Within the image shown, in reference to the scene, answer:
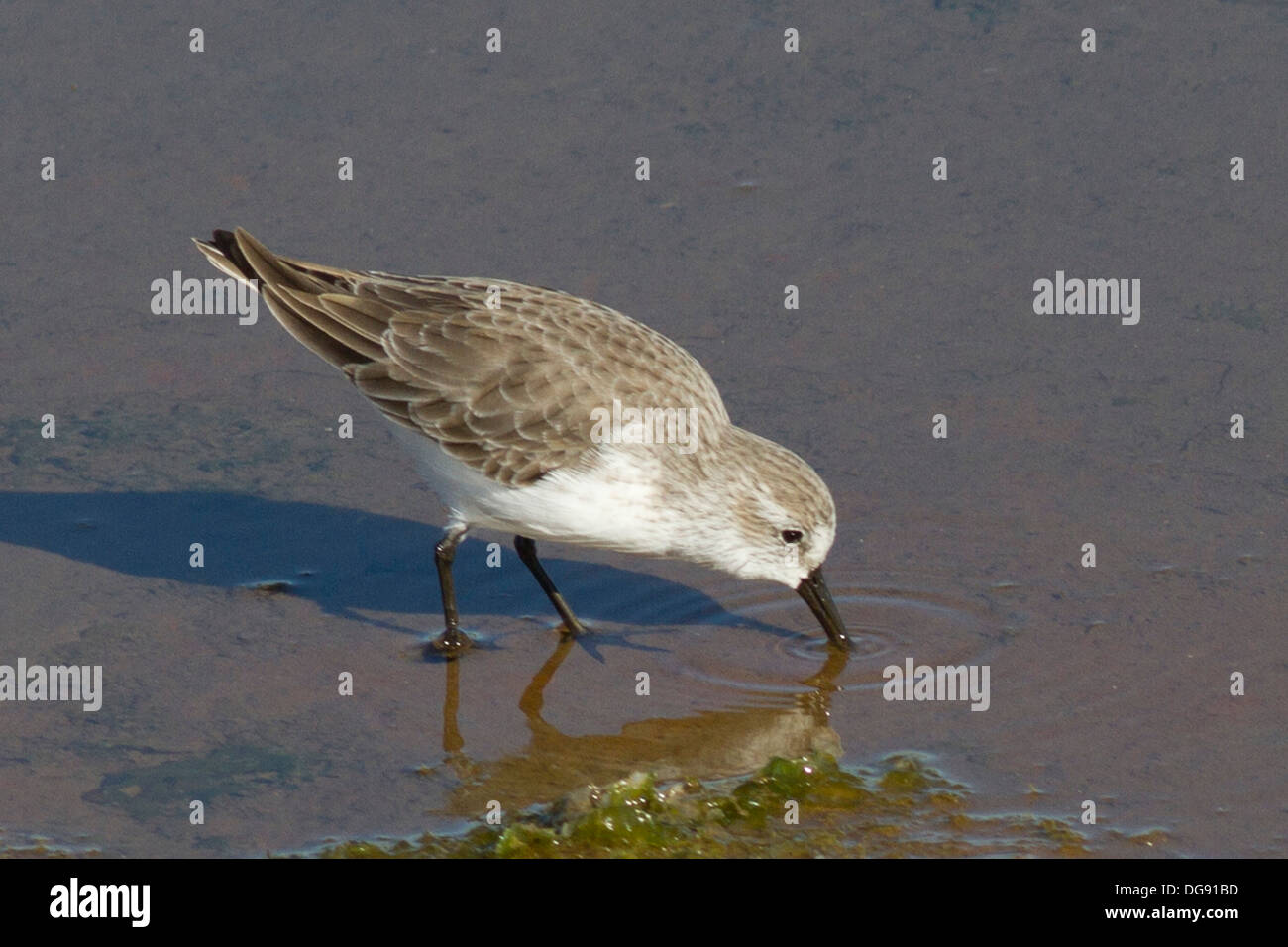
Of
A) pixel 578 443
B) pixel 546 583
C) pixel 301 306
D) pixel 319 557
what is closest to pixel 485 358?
pixel 578 443

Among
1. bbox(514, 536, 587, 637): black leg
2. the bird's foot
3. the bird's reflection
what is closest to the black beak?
the bird's reflection

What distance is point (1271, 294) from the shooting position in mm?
9484

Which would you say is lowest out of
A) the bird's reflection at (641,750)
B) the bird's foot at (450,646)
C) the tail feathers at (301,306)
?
the bird's reflection at (641,750)

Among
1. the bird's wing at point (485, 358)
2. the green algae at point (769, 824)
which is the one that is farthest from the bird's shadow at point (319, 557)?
the green algae at point (769, 824)

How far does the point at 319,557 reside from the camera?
834cm

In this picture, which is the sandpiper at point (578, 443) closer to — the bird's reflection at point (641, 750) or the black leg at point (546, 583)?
the black leg at point (546, 583)

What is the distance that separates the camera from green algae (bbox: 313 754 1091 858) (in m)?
6.14

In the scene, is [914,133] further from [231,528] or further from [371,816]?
[371,816]

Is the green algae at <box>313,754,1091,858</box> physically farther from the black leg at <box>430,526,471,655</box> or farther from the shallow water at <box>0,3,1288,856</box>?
the black leg at <box>430,526,471,655</box>

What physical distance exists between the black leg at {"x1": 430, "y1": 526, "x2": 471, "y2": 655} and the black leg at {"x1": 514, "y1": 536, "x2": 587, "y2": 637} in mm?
391

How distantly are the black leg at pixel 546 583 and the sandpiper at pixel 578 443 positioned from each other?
0.01 meters

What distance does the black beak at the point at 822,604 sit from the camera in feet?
24.7

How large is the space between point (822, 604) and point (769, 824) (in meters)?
Result: 1.40

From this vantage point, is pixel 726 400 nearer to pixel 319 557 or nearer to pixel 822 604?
pixel 822 604
